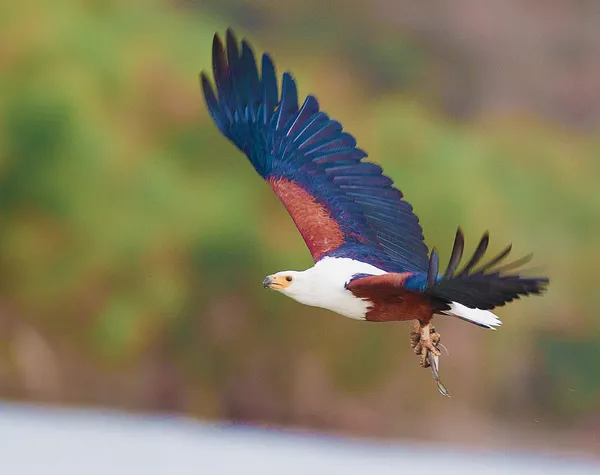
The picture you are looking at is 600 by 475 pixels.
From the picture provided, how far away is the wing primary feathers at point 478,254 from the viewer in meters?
2.40

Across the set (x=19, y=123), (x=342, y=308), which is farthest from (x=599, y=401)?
(x=342, y=308)

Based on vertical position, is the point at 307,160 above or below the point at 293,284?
above

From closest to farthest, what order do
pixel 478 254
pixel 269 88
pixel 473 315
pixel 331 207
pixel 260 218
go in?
1. pixel 478 254
2. pixel 473 315
3. pixel 331 207
4. pixel 269 88
5. pixel 260 218

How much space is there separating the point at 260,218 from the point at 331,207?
429 centimetres

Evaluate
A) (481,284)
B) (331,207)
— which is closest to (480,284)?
(481,284)

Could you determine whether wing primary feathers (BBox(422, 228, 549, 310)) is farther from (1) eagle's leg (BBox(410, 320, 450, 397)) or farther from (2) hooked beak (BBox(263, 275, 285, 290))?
(2) hooked beak (BBox(263, 275, 285, 290))

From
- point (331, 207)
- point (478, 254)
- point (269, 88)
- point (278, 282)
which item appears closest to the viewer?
point (478, 254)

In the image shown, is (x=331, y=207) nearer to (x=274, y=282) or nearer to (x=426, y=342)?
(x=274, y=282)

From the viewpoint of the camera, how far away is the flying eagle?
9.61 feet

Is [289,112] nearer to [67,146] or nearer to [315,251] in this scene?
[315,251]

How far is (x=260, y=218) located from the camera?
782cm

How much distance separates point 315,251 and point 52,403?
16.7 ft

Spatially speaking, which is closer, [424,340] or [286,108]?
[424,340]

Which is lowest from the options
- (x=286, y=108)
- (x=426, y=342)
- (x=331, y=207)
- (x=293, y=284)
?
(x=426, y=342)
